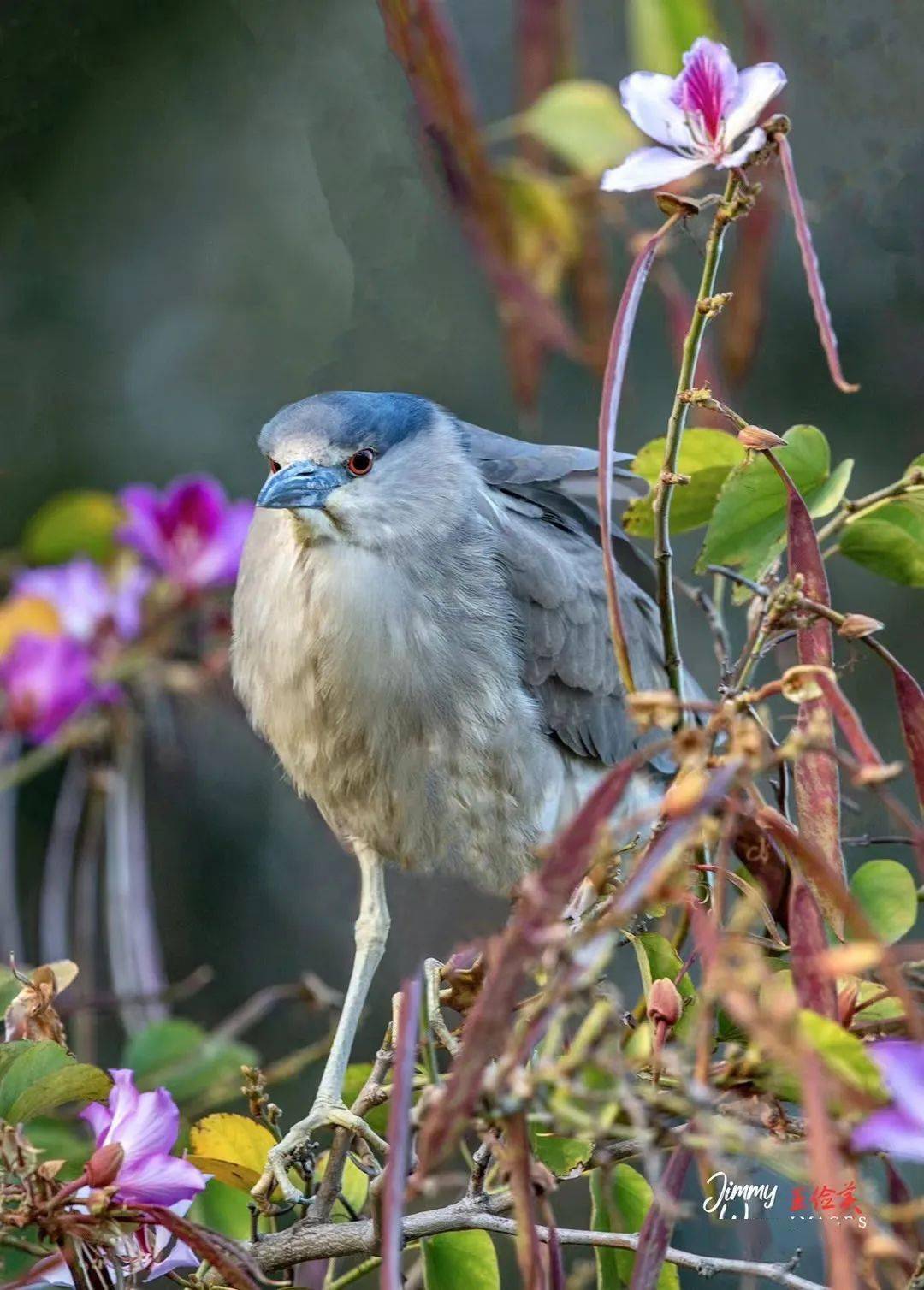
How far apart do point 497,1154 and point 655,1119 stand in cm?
10

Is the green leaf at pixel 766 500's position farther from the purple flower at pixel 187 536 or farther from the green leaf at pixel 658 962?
the purple flower at pixel 187 536

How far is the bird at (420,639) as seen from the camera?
188cm

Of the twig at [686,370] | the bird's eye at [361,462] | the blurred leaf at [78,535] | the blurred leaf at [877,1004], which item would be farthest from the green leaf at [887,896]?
the blurred leaf at [78,535]

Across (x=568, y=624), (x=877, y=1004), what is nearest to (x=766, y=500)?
(x=877, y=1004)

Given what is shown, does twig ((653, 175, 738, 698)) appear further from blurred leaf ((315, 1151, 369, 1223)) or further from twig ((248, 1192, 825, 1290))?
blurred leaf ((315, 1151, 369, 1223))

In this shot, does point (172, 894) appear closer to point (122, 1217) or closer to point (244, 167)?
point (244, 167)

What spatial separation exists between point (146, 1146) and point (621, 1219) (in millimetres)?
336

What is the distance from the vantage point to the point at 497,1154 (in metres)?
0.79

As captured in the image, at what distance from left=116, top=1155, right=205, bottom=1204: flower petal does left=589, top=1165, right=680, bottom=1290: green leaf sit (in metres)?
0.27

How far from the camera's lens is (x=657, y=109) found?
1.09 meters

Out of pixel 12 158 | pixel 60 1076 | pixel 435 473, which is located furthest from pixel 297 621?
pixel 12 158

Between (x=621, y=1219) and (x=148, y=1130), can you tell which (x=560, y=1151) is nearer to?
(x=621, y=1219)

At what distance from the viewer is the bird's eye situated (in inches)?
73.7

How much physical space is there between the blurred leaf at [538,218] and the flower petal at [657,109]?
1.11 metres
